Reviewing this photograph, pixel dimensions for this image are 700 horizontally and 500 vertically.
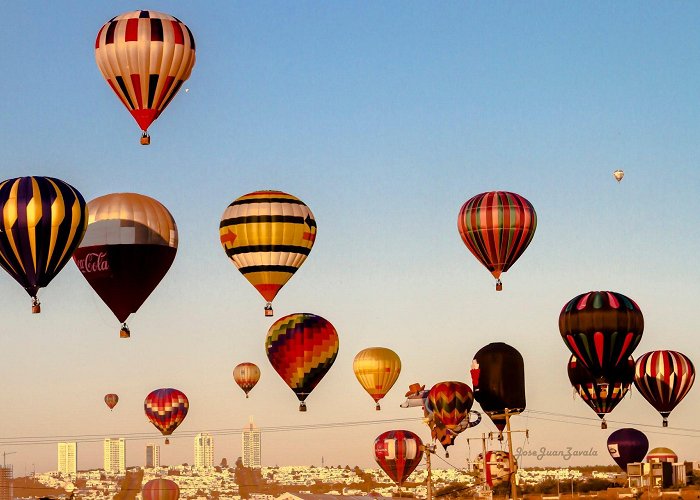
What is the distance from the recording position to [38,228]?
50188mm

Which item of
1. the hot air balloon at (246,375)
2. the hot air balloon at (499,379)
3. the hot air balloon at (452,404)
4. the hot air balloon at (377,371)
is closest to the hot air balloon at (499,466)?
the hot air balloon at (499,379)

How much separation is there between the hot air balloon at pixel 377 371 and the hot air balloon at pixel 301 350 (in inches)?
524

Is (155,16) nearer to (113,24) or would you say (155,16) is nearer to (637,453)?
(113,24)

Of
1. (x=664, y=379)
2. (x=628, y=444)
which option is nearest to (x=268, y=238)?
(x=664, y=379)

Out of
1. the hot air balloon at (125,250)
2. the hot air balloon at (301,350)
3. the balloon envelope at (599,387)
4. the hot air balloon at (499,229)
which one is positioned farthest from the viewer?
the balloon envelope at (599,387)

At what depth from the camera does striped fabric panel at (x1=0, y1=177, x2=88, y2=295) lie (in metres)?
49.5

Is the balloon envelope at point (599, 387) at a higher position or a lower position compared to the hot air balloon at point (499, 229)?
lower

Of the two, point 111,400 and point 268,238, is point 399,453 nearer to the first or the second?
point 268,238

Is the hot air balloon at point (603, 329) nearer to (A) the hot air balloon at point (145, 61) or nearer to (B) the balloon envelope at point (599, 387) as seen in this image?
(B) the balloon envelope at point (599, 387)

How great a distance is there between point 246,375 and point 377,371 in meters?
14.4

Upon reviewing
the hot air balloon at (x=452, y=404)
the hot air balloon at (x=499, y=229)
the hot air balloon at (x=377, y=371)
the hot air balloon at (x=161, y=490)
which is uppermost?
the hot air balloon at (x=499, y=229)

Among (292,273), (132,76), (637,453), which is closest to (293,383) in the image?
(292,273)

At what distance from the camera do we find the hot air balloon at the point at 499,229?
6550 cm

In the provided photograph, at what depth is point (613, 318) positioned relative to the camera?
62438 mm
